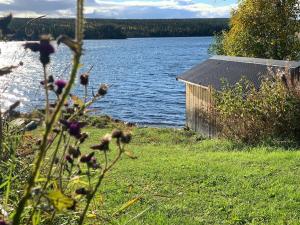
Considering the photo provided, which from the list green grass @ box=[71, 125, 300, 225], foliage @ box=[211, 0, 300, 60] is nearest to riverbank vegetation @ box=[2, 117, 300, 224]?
green grass @ box=[71, 125, 300, 225]

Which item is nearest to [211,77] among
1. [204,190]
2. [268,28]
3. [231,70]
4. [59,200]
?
[231,70]

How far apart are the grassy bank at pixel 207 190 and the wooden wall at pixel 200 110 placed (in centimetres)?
768

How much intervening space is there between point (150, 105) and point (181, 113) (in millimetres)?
4906

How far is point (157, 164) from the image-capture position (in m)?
9.01

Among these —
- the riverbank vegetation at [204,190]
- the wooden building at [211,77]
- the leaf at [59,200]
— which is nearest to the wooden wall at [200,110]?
the wooden building at [211,77]

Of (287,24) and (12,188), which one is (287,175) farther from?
(287,24)

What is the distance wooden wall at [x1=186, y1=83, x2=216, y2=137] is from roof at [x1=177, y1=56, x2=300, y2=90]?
0.33 meters

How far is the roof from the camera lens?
15.7m

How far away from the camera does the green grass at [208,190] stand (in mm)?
5551

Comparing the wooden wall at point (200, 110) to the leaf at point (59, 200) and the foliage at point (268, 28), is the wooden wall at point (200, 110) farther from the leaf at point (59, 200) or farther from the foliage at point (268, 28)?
the leaf at point (59, 200)

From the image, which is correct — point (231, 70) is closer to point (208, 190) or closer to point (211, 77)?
point (211, 77)

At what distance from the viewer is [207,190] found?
680 cm

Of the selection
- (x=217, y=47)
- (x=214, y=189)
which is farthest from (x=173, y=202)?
(x=217, y=47)

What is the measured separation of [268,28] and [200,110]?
7.10 m
